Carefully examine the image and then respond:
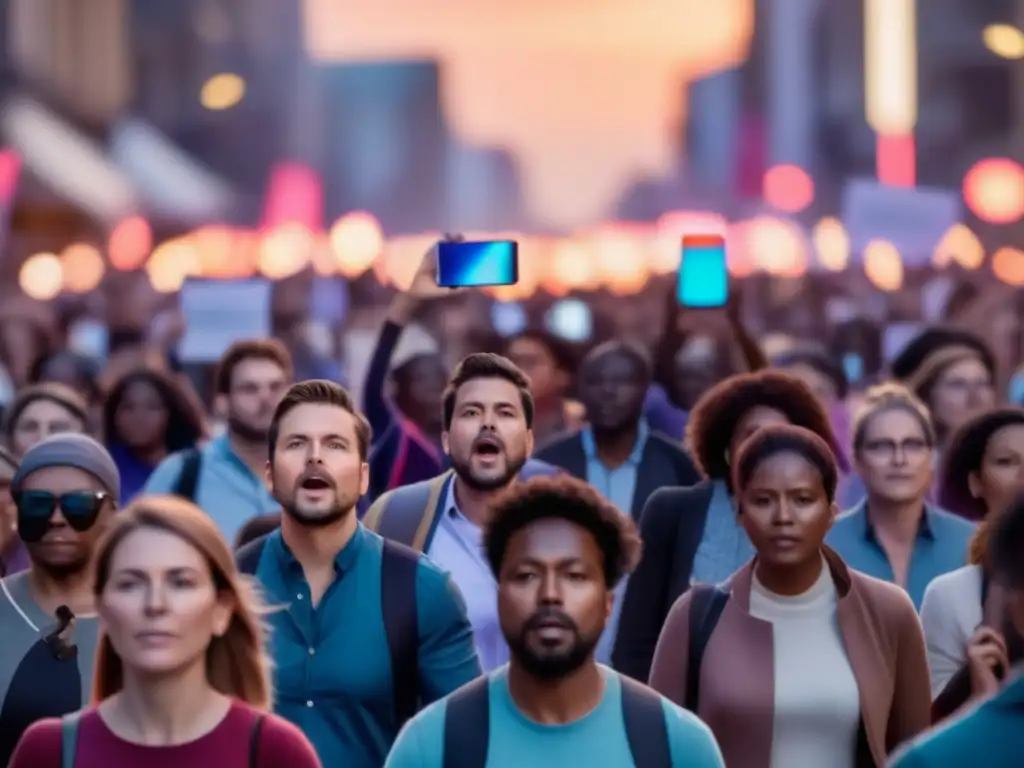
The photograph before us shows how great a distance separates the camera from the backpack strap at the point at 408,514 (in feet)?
27.6

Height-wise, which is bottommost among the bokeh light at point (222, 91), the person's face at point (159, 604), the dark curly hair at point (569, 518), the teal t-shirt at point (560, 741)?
the teal t-shirt at point (560, 741)

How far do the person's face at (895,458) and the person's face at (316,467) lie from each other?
97.5 inches

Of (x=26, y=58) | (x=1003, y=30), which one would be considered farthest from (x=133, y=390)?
(x=26, y=58)

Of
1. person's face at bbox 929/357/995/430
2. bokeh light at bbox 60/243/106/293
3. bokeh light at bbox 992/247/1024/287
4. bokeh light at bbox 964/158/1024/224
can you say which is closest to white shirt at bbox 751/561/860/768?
person's face at bbox 929/357/995/430

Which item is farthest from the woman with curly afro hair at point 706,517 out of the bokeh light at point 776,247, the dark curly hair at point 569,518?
the bokeh light at point 776,247

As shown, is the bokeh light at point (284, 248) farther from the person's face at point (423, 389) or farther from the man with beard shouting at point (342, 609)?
the man with beard shouting at point (342, 609)

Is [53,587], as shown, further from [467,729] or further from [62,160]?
[62,160]

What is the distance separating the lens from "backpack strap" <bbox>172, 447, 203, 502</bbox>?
10.4 meters

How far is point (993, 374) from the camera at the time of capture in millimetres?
12750

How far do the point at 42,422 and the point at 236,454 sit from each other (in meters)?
0.78

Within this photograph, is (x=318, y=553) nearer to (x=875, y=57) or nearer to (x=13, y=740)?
(x=13, y=740)

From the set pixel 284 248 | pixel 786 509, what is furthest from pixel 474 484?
pixel 284 248

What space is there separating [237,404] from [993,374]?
140 inches

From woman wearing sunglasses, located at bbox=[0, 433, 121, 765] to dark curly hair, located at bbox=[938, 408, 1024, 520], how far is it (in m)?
2.89
